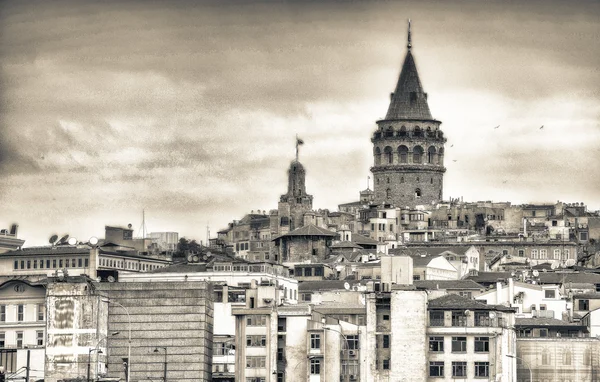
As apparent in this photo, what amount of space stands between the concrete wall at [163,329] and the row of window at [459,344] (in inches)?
655

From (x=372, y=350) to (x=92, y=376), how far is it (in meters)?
18.6

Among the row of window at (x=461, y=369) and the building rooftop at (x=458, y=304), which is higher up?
the building rooftop at (x=458, y=304)

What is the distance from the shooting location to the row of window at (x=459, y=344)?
513 feet

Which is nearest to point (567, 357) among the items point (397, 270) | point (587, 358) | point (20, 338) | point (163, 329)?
point (587, 358)

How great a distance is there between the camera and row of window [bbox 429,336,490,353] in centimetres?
15638

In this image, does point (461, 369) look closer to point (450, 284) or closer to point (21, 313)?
point (21, 313)

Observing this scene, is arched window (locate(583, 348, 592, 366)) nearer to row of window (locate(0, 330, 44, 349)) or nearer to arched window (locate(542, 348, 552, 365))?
arched window (locate(542, 348, 552, 365))

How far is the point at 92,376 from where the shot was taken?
156m

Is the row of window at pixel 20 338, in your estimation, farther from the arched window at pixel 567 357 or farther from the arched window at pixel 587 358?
the arched window at pixel 587 358

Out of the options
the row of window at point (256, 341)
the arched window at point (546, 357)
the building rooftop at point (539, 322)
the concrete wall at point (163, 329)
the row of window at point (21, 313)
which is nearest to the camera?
the row of window at point (256, 341)

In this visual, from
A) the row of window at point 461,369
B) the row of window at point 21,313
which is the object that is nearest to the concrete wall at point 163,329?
the row of window at point 21,313

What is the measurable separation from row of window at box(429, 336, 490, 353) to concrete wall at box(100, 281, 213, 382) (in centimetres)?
1663

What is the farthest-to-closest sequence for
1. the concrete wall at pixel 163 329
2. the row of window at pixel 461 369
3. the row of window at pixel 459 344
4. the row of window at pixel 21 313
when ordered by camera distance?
the row of window at pixel 21 313 → the concrete wall at pixel 163 329 → the row of window at pixel 459 344 → the row of window at pixel 461 369

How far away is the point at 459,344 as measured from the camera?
156875mm
